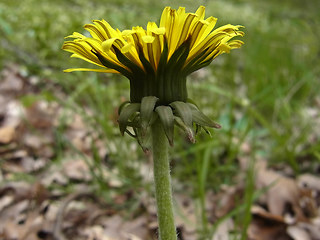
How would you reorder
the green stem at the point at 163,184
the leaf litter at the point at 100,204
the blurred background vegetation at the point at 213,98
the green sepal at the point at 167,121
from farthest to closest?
the blurred background vegetation at the point at 213,98
the leaf litter at the point at 100,204
the green stem at the point at 163,184
the green sepal at the point at 167,121

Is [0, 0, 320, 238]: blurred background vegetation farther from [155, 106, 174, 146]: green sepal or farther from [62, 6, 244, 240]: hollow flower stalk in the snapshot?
[155, 106, 174, 146]: green sepal

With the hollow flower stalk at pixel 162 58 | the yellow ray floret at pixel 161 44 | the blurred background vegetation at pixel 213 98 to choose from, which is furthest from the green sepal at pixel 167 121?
the blurred background vegetation at pixel 213 98

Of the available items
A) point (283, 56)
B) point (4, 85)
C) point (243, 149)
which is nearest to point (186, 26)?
point (243, 149)

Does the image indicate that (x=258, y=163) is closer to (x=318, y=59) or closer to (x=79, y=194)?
(x=79, y=194)

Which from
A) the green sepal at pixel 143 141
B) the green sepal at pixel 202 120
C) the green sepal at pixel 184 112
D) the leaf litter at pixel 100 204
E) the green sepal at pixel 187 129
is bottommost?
the leaf litter at pixel 100 204

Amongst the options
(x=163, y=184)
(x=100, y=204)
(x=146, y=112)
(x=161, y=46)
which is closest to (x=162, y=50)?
(x=161, y=46)

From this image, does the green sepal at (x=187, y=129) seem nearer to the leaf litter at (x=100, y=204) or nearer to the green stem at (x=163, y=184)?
the green stem at (x=163, y=184)
